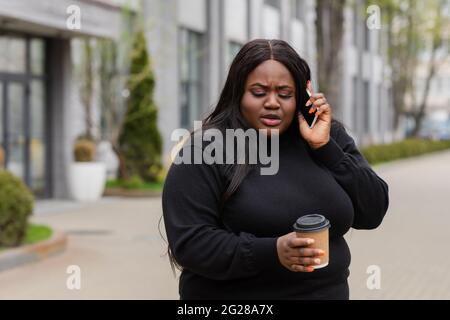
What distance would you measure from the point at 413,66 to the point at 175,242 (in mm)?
45564

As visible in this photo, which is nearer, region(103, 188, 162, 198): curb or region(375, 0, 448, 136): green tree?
region(103, 188, 162, 198): curb

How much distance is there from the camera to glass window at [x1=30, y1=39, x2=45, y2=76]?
55.9 ft

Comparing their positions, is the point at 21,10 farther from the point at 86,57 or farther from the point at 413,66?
the point at 413,66

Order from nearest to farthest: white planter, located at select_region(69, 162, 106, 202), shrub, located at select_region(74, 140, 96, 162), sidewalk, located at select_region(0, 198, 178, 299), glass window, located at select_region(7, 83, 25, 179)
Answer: sidewalk, located at select_region(0, 198, 178, 299)
glass window, located at select_region(7, 83, 25, 179)
white planter, located at select_region(69, 162, 106, 202)
shrub, located at select_region(74, 140, 96, 162)

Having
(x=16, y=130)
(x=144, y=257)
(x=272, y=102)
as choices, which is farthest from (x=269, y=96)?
(x=16, y=130)

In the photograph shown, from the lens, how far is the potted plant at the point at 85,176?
1739 cm

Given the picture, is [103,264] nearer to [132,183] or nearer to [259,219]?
[259,219]

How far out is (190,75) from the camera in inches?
1011

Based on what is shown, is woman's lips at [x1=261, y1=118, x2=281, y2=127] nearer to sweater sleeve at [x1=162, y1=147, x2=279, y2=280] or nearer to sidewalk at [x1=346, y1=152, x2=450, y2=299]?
sweater sleeve at [x1=162, y1=147, x2=279, y2=280]

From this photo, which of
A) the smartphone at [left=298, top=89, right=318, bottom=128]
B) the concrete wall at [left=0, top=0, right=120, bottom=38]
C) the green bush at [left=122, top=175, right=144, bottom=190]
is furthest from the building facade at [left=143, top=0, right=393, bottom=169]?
the smartphone at [left=298, top=89, right=318, bottom=128]

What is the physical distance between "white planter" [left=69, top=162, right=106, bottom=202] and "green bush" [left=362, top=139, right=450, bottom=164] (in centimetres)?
1490

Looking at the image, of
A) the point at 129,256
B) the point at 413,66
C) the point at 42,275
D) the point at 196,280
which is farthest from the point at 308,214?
the point at 413,66

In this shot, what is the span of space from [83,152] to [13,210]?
26.3ft

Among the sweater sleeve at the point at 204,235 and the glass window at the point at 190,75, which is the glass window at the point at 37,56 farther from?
the sweater sleeve at the point at 204,235
